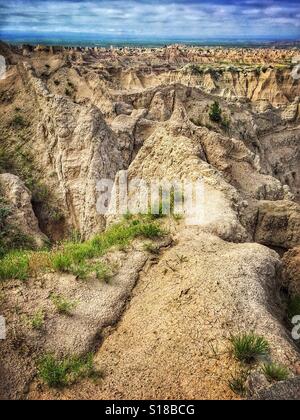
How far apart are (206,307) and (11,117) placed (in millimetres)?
21224

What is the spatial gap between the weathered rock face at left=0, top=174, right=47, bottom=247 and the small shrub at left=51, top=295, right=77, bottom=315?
8913mm

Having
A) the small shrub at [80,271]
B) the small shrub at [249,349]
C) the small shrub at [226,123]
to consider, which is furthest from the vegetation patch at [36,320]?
the small shrub at [226,123]

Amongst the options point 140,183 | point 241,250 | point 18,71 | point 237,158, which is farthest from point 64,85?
point 241,250

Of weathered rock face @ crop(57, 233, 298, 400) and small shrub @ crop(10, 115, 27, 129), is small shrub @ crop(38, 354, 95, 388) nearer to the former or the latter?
weathered rock face @ crop(57, 233, 298, 400)

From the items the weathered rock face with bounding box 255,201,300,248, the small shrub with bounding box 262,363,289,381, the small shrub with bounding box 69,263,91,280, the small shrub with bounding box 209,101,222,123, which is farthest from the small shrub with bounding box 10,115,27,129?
the small shrub with bounding box 262,363,289,381

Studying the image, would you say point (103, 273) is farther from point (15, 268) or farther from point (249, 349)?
point (249, 349)

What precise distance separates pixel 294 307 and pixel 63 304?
4406 mm

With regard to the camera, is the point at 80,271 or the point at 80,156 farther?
the point at 80,156

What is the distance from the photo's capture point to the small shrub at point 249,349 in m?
5.62

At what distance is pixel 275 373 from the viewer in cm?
527

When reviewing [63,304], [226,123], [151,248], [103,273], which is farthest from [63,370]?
[226,123]

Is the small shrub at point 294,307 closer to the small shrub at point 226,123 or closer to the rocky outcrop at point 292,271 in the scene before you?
the rocky outcrop at point 292,271

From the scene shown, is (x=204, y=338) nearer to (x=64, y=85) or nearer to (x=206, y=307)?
(x=206, y=307)

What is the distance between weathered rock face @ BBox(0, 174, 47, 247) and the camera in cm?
1605
